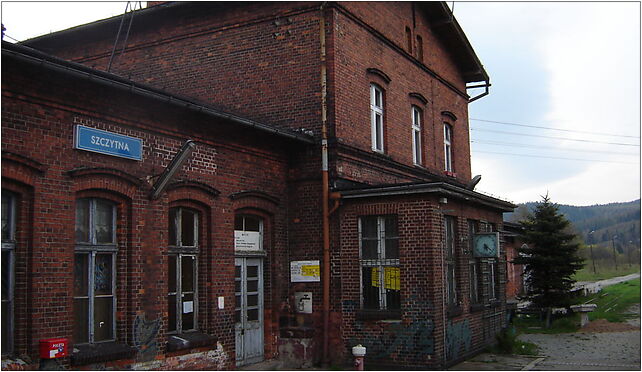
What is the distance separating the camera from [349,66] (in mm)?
14992

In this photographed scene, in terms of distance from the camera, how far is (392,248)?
13336mm

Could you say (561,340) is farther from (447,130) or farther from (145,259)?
(145,259)

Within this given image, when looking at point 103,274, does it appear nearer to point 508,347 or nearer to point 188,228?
point 188,228

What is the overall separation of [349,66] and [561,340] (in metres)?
9.45

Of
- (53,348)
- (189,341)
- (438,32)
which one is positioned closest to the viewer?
(53,348)

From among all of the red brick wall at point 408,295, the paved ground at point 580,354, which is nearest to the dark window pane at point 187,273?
the red brick wall at point 408,295

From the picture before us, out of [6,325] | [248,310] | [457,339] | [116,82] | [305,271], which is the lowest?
[457,339]

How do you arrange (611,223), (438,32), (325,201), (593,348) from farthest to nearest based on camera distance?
(611,223) → (438,32) → (593,348) → (325,201)

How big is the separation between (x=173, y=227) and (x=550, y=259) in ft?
46.3

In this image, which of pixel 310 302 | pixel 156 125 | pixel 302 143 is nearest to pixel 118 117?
pixel 156 125

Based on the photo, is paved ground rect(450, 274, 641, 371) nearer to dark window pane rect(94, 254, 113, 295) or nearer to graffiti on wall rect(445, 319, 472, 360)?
graffiti on wall rect(445, 319, 472, 360)

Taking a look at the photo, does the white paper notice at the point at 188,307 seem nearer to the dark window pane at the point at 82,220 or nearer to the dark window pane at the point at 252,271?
the dark window pane at the point at 252,271

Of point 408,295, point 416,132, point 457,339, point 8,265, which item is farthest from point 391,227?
point 8,265

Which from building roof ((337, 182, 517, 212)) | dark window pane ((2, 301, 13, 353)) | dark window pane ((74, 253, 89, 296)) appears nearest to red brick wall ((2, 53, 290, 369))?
dark window pane ((2, 301, 13, 353))
